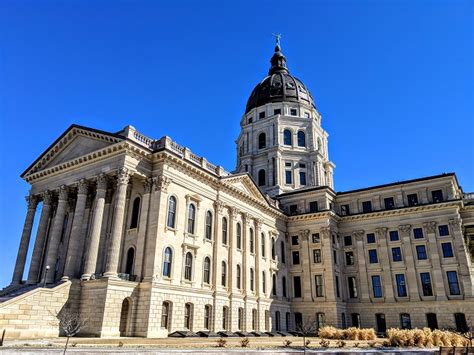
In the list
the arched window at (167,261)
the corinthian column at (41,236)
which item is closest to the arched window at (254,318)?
the arched window at (167,261)

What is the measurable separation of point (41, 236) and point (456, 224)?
1873 inches

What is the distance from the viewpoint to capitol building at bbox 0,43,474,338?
3067 cm

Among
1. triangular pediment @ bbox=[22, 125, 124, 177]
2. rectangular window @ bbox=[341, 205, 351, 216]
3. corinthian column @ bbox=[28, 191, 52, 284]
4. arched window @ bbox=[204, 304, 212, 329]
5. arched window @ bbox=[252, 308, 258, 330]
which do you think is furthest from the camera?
rectangular window @ bbox=[341, 205, 351, 216]

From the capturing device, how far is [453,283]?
45250 mm

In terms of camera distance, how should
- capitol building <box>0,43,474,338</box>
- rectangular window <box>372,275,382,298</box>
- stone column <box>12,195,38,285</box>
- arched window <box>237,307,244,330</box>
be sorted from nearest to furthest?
capitol building <box>0,43,474,338</box> → stone column <box>12,195,38,285</box> → arched window <box>237,307,244,330</box> → rectangular window <box>372,275,382,298</box>

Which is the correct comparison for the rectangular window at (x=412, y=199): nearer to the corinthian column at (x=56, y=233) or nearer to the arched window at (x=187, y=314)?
the arched window at (x=187, y=314)

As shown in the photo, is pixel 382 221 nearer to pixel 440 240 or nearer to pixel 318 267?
pixel 440 240

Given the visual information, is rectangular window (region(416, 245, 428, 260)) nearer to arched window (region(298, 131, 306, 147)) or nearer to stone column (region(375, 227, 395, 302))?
stone column (region(375, 227, 395, 302))

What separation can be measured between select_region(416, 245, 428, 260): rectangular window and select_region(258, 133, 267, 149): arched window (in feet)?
99.3

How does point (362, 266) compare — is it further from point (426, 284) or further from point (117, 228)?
point (117, 228)

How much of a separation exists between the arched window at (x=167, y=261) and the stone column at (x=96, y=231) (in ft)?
19.1

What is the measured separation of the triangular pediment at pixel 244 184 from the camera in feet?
141

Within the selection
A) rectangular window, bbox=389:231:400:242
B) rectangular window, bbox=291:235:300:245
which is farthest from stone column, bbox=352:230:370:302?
rectangular window, bbox=291:235:300:245

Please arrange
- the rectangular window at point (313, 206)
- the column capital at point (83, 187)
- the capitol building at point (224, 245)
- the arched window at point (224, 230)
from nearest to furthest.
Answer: the capitol building at point (224, 245), the column capital at point (83, 187), the arched window at point (224, 230), the rectangular window at point (313, 206)
